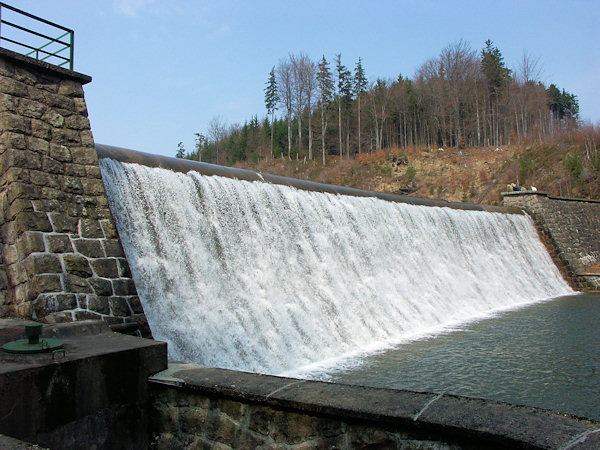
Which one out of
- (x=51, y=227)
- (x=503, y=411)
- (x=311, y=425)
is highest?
(x=51, y=227)

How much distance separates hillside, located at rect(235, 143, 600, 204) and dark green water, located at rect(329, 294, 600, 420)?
20270 millimetres

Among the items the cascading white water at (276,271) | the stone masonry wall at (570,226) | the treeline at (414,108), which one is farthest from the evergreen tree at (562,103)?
the cascading white water at (276,271)

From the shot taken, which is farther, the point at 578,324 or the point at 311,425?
the point at 578,324

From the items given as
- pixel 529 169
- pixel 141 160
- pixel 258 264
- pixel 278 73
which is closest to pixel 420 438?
pixel 258 264

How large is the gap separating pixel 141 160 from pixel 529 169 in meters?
29.4

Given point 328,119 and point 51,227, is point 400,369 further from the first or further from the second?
point 328,119

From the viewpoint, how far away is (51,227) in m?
5.26

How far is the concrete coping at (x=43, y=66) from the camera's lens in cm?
573

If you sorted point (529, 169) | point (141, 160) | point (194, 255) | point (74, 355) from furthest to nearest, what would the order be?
point (529, 169), point (141, 160), point (194, 255), point (74, 355)

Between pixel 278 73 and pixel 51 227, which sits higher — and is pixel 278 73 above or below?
above

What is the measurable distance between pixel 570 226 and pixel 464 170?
14.2 m

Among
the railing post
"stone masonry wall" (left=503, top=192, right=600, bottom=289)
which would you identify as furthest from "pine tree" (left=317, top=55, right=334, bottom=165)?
the railing post

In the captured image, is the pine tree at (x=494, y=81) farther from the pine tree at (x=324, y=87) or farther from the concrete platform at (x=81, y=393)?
the concrete platform at (x=81, y=393)

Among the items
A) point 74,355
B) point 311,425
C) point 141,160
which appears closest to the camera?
point 311,425
